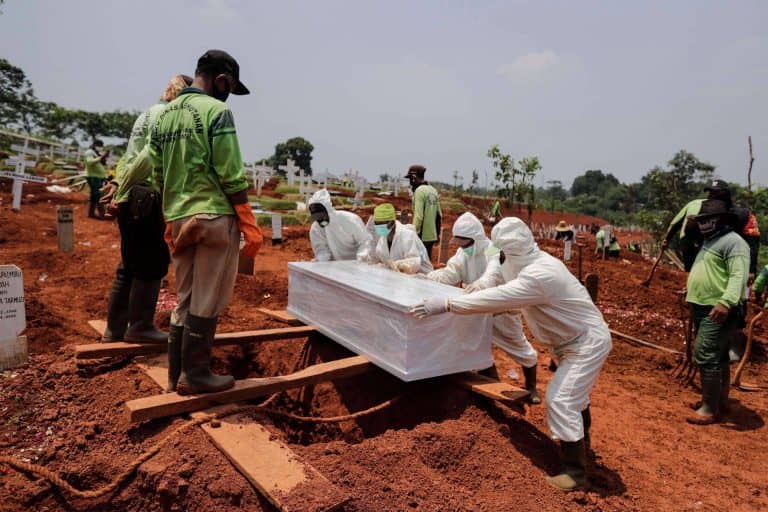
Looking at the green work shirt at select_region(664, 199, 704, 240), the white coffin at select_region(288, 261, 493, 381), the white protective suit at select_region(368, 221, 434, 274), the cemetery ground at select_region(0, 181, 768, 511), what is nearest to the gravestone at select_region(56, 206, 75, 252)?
the cemetery ground at select_region(0, 181, 768, 511)

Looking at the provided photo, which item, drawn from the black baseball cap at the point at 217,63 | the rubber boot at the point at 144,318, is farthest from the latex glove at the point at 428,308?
the rubber boot at the point at 144,318

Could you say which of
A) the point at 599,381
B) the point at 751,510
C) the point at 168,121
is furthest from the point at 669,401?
the point at 168,121

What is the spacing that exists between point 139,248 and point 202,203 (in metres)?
1.14

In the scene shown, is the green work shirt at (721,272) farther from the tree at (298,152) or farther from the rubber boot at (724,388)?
the tree at (298,152)

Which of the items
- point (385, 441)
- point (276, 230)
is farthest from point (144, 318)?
point (276, 230)

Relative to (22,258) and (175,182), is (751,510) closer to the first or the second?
(175,182)

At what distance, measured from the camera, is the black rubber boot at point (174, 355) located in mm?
2869

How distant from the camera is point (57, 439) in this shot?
110 inches

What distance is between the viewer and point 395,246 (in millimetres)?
5488

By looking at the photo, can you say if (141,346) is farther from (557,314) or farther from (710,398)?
(710,398)

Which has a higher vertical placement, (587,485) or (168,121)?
(168,121)

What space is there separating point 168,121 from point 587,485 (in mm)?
3137

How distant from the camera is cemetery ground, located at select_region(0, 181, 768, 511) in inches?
94.3

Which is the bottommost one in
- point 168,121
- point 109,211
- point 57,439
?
point 57,439
